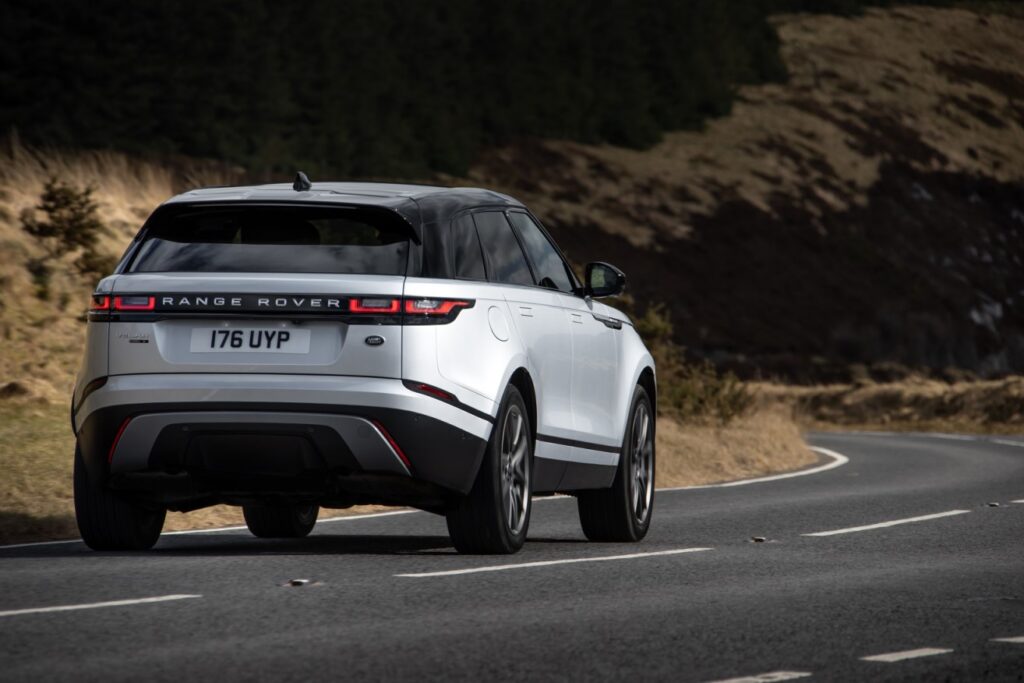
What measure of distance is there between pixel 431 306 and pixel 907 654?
3306mm

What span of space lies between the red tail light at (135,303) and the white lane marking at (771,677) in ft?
13.4

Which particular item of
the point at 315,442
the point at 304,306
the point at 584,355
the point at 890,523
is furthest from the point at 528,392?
the point at 890,523

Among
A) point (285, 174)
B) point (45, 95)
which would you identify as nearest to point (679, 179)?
point (285, 174)

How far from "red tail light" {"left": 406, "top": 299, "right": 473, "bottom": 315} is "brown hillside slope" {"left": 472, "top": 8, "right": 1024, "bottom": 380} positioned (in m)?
51.5

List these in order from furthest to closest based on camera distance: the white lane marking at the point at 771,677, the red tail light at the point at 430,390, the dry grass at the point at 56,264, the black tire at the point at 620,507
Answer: the dry grass at the point at 56,264
the black tire at the point at 620,507
the red tail light at the point at 430,390
the white lane marking at the point at 771,677

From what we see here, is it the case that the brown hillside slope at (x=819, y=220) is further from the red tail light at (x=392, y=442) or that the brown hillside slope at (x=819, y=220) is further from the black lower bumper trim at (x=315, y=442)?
the red tail light at (x=392, y=442)

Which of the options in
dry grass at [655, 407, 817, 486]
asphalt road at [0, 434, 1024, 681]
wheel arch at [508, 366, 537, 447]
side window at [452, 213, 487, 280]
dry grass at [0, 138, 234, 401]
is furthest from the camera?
dry grass at [655, 407, 817, 486]

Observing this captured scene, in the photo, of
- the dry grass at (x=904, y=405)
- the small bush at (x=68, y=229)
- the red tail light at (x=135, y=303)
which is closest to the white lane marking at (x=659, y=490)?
the red tail light at (x=135, y=303)

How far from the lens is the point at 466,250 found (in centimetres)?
998

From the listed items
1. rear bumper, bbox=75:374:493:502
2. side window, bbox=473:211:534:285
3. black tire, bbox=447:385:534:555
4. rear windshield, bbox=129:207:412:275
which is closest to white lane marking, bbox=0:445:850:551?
rear bumper, bbox=75:374:493:502

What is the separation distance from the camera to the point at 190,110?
1857 inches

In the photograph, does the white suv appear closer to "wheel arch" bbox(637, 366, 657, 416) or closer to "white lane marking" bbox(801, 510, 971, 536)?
"wheel arch" bbox(637, 366, 657, 416)

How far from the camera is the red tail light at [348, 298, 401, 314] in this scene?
29.8 ft

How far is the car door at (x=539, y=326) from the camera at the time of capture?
403 inches
